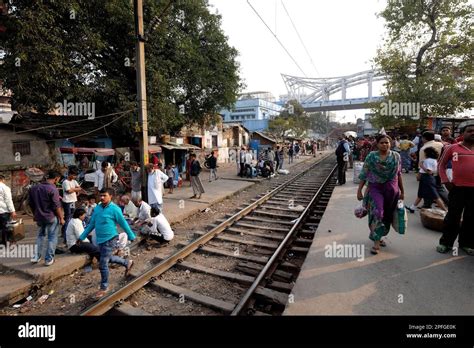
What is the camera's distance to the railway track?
3805 millimetres

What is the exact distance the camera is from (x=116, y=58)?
1282cm

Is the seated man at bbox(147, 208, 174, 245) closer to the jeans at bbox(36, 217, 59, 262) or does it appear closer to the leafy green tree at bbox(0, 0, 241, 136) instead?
the jeans at bbox(36, 217, 59, 262)

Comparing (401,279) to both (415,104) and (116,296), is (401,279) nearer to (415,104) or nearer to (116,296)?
(116,296)

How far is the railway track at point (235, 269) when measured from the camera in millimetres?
3805

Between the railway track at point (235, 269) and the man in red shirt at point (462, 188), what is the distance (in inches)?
96.6

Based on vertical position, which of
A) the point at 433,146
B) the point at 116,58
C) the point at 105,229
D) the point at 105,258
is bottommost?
the point at 105,258

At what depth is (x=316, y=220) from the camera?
301 inches

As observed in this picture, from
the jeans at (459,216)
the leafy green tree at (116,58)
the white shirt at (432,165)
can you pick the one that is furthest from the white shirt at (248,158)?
the jeans at (459,216)

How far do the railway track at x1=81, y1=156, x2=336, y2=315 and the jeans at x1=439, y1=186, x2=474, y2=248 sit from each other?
235 centimetres

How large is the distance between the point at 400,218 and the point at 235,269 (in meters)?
2.86

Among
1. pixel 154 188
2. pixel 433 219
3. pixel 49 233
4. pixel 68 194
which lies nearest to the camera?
pixel 49 233

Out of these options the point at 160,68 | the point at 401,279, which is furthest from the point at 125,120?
the point at 401,279

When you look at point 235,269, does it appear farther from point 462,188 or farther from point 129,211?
point 129,211

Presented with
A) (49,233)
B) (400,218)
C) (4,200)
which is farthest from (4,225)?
(400,218)
